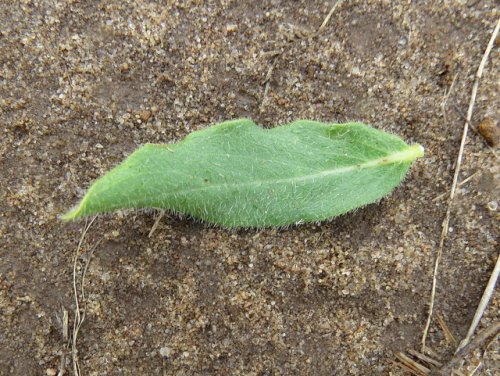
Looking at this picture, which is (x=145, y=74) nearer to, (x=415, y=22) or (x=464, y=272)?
(x=415, y=22)

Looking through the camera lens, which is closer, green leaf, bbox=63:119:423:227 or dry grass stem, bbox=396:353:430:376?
green leaf, bbox=63:119:423:227

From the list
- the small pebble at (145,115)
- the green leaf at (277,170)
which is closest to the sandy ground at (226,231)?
the small pebble at (145,115)

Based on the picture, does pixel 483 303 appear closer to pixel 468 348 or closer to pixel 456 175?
pixel 468 348

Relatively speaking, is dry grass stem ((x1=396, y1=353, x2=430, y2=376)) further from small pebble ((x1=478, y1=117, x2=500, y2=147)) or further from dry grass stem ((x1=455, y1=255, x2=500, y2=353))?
small pebble ((x1=478, y1=117, x2=500, y2=147))

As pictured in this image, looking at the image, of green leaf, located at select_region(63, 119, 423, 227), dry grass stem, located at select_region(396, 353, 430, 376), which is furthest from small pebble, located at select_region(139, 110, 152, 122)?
dry grass stem, located at select_region(396, 353, 430, 376)

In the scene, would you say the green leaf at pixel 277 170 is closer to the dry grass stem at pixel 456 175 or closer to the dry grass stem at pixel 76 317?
the dry grass stem at pixel 456 175

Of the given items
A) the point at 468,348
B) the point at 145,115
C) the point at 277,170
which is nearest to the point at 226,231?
the point at 277,170
